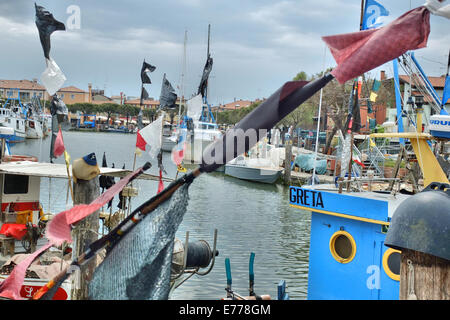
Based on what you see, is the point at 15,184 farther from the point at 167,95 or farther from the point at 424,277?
the point at 424,277

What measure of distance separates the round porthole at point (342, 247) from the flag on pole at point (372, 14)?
216 inches

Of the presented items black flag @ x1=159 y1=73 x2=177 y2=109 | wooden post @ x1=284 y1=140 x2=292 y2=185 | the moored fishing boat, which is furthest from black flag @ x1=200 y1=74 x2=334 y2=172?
wooden post @ x1=284 y1=140 x2=292 y2=185

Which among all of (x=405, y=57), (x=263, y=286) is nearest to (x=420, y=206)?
(x=405, y=57)

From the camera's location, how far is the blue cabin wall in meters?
9.76

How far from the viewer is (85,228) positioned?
6777 millimetres

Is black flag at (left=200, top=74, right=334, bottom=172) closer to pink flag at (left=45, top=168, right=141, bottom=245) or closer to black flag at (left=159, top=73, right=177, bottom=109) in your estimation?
pink flag at (left=45, top=168, right=141, bottom=245)

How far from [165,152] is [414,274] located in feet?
205

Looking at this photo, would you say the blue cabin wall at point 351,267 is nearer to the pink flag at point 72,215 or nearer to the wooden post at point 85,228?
the wooden post at point 85,228

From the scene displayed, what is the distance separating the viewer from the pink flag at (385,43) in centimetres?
309

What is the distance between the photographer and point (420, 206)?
3.32 meters

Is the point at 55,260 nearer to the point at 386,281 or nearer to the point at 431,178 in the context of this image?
the point at 386,281

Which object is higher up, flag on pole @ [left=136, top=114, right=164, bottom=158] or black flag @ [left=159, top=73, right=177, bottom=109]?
black flag @ [left=159, top=73, right=177, bottom=109]

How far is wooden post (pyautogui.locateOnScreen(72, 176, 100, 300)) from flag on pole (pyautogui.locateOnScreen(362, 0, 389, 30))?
8814 millimetres

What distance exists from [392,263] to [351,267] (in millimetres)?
912
